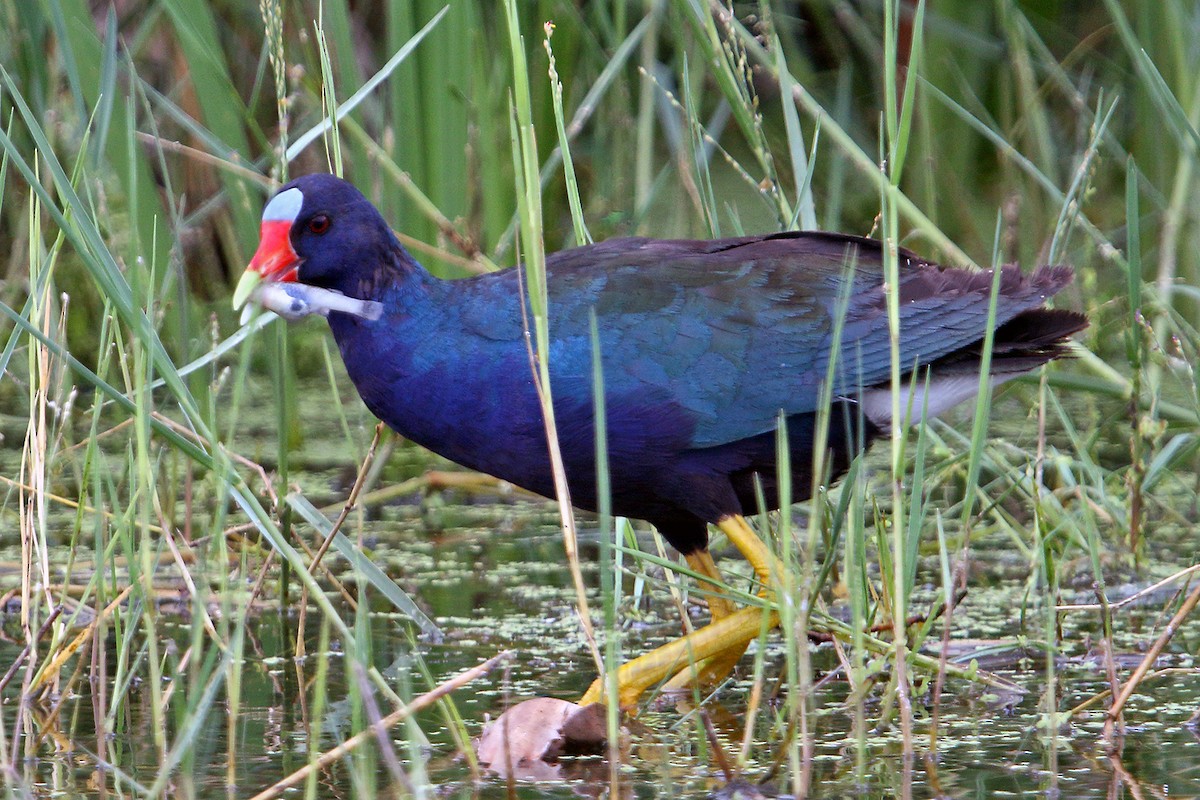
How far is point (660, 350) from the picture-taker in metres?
2.56

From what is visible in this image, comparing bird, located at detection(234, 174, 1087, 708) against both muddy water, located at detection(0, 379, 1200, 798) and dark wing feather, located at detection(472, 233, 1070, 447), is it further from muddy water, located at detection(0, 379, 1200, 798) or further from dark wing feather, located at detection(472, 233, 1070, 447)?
muddy water, located at detection(0, 379, 1200, 798)

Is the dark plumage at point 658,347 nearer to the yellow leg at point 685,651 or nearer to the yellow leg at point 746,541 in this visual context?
the yellow leg at point 746,541

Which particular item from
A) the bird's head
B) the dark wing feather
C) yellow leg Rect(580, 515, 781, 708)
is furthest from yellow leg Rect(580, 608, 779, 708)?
the bird's head

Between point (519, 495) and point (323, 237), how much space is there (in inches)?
51.4

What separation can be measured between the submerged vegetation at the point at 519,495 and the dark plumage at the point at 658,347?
119 mm

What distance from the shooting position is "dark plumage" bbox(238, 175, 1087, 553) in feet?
8.21

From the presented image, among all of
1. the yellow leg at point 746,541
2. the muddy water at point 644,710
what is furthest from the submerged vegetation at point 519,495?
the yellow leg at point 746,541

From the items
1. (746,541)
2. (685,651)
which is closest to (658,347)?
(746,541)

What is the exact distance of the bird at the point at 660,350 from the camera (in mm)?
2502

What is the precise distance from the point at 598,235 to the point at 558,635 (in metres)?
1.56

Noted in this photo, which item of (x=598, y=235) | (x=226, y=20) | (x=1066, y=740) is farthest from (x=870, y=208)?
(x=1066, y=740)

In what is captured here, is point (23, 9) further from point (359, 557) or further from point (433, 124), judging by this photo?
point (359, 557)

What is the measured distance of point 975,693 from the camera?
7.96ft

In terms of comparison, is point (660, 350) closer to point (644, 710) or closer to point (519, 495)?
point (644, 710)
